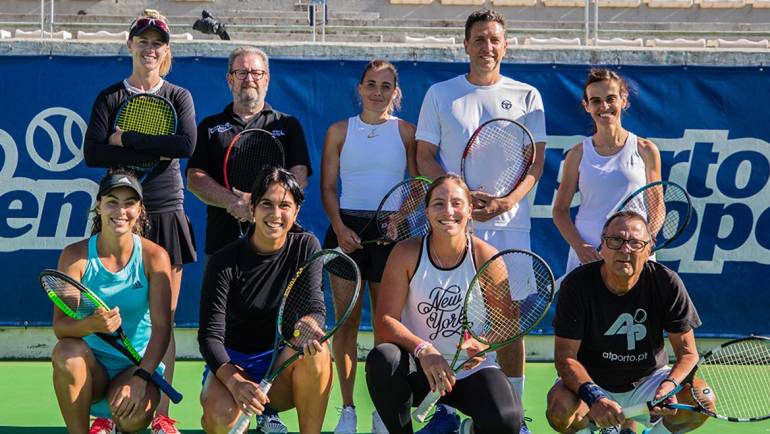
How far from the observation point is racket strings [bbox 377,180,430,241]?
5.16 m

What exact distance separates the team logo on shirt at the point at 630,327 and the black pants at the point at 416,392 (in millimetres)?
547

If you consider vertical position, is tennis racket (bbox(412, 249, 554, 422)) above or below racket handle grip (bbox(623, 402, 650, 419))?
above

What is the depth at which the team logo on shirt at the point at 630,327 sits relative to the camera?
456cm

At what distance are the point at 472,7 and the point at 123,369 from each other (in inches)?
586

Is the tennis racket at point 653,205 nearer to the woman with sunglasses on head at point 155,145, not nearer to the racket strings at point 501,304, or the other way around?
the racket strings at point 501,304

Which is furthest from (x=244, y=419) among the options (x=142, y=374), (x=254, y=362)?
(x=142, y=374)

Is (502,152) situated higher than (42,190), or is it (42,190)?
(502,152)

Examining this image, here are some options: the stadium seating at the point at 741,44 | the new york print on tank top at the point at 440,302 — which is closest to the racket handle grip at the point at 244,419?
the new york print on tank top at the point at 440,302

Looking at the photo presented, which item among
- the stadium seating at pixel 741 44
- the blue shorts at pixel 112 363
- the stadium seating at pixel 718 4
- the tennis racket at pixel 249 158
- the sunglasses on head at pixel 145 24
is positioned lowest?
the blue shorts at pixel 112 363

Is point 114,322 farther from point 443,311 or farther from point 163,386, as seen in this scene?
point 443,311

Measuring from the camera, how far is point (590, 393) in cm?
425

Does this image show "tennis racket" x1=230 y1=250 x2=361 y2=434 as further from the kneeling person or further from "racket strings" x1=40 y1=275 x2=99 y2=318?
"racket strings" x1=40 y1=275 x2=99 y2=318

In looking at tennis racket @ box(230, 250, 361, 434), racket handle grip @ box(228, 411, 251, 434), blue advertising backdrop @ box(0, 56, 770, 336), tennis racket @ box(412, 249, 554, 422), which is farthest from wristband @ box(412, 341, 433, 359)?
blue advertising backdrop @ box(0, 56, 770, 336)

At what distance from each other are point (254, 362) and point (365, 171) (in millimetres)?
1359
